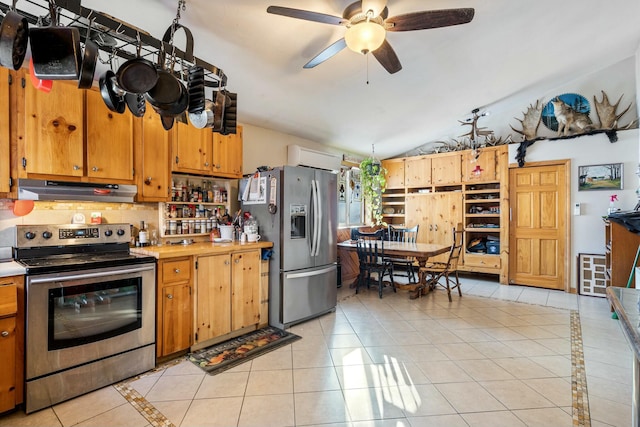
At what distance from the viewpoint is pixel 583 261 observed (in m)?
4.64

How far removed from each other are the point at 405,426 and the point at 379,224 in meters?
4.75

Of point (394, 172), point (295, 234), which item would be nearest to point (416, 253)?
point (295, 234)

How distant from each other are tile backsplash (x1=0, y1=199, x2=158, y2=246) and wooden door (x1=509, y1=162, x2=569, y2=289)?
544 cm

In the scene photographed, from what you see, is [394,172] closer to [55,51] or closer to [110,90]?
[110,90]

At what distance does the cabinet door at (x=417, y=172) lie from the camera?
243 inches

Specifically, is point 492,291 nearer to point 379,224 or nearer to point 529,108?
point 379,224

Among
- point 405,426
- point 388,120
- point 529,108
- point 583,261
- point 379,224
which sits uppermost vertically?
point 529,108

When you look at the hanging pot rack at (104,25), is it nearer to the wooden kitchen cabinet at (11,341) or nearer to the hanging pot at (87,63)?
the hanging pot at (87,63)

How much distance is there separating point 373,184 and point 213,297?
13.6ft

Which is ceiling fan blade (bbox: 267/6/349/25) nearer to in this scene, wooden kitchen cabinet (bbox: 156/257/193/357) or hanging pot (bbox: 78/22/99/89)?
hanging pot (bbox: 78/22/99/89)

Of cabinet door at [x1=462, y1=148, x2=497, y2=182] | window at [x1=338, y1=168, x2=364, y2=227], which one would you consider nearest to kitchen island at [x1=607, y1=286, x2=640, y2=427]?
cabinet door at [x1=462, y1=148, x2=497, y2=182]

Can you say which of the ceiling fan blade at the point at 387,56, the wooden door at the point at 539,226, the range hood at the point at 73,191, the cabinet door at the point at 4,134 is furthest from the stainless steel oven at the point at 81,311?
the wooden door at the point at 539,226

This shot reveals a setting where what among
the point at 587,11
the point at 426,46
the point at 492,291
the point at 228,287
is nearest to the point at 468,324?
the point at 492,291

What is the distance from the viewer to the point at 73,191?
7.43 feet
